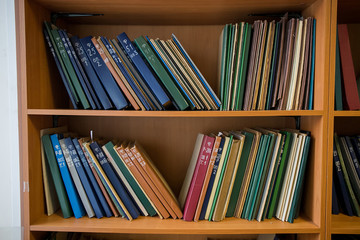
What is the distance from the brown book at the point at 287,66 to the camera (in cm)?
100

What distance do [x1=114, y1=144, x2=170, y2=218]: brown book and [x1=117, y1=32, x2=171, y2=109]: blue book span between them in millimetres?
250

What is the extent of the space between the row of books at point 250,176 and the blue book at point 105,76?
377 mm

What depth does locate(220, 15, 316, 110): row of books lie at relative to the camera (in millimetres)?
998

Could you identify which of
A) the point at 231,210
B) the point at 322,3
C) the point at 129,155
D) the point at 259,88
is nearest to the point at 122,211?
the point at 129,155

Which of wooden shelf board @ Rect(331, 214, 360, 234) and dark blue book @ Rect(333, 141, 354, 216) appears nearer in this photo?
wooden shelf board @ Rect(331, 214, 360, 234)

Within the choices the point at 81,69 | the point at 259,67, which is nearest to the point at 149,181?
the point at 81,69

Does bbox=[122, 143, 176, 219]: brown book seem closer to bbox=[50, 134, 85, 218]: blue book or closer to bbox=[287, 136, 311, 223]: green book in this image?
bbox=[50, 134, 85, 218]: blue book

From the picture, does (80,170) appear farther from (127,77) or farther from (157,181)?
(127,77)

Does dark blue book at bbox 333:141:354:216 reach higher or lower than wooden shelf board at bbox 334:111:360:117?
lower

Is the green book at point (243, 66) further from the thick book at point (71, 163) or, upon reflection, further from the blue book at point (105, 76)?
the thick book at point (71, 163)

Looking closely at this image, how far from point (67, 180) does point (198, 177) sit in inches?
20.6

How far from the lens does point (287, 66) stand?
1009mm

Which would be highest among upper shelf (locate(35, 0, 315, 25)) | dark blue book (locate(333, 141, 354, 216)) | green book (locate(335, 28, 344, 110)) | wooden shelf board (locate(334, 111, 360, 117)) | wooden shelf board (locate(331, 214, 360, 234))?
upper shelf (locate(35, 0, 315, 25))

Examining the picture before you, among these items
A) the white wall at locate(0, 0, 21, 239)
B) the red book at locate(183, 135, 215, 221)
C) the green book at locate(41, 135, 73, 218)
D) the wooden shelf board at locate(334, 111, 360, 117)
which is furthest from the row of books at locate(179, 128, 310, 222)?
the white wall at locate(0, 0, 21, 239)
